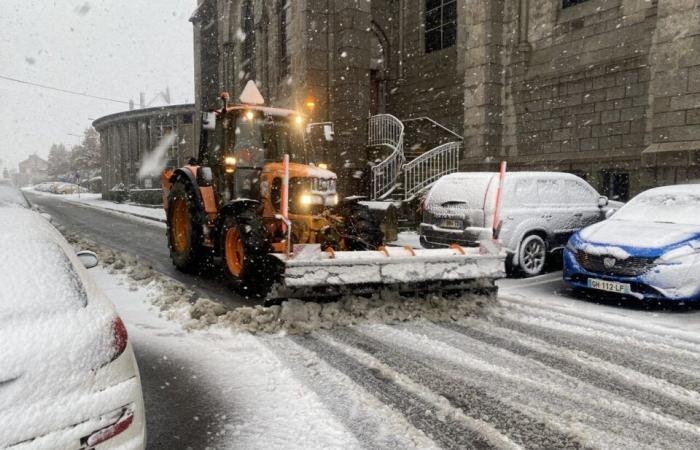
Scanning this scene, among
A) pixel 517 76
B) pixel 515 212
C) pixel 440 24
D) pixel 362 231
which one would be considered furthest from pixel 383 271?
pixel 440 24

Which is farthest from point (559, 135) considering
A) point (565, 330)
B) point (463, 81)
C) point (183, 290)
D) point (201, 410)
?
point (201, 410)

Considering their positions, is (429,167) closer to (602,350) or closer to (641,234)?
(641,234)

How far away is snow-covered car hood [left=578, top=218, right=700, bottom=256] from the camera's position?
6.20 metres

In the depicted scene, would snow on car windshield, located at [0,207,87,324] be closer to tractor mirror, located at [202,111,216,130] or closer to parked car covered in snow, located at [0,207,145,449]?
parked car covered in snow, located at [0,207,145,449]

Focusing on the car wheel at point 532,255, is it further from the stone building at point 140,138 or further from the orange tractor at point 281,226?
the stone building at point 140,138

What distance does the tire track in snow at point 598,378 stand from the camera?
3.50 meters

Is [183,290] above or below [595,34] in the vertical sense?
below

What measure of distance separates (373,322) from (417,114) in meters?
15.0

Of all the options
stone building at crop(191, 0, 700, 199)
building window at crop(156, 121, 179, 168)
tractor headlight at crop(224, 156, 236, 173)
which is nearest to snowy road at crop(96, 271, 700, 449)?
tractor headlight at crop(224, 156, 236, 173)

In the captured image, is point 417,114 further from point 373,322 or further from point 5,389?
point 5,389

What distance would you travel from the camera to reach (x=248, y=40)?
2398 centimetres

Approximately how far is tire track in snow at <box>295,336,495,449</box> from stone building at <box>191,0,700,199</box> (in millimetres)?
7061

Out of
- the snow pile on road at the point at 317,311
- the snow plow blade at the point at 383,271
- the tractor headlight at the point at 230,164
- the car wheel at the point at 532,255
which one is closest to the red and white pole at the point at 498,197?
the snow plow blade at the point at 383,271

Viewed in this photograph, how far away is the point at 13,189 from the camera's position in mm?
11781
